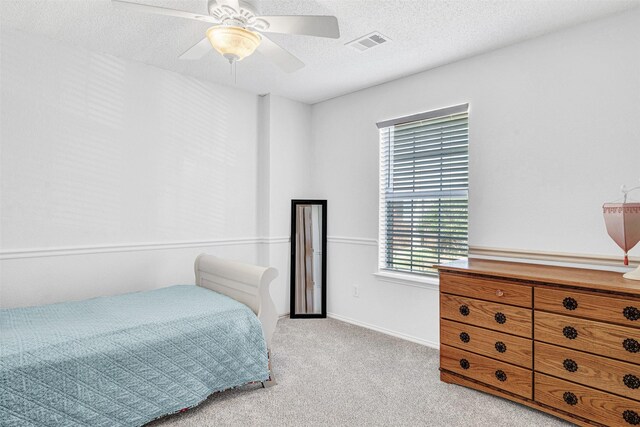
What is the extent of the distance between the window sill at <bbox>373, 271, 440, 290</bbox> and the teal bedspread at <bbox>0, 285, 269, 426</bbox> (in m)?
1.53

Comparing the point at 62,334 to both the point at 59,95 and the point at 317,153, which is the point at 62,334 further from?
the point at 317,153

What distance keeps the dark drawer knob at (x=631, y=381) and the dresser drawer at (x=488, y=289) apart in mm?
524

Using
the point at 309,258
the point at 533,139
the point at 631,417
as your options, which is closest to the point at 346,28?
the point at 533,139

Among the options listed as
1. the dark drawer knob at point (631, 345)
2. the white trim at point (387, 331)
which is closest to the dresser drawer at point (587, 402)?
the dark drawer knob at point (631, 345)

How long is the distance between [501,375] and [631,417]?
63 centimetres

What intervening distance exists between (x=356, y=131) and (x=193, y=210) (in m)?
1.86

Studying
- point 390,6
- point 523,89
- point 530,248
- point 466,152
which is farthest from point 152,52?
point 530,248

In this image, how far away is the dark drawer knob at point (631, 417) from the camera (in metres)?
1.83

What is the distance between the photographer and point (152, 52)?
3.01 metres

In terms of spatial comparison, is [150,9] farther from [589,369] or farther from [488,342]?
[589,369]

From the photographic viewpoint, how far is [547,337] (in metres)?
2.12

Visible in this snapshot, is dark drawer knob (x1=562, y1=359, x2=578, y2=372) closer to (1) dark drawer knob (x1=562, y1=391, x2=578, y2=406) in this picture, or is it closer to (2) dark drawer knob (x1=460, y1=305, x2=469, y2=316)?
(1) dark drawer knob (x1=562, y1=391, x2=578, y2=406)

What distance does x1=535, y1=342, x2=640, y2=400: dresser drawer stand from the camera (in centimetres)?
185

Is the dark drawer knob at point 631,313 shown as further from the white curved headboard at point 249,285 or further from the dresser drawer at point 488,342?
the white curved headboard at point 249,285
